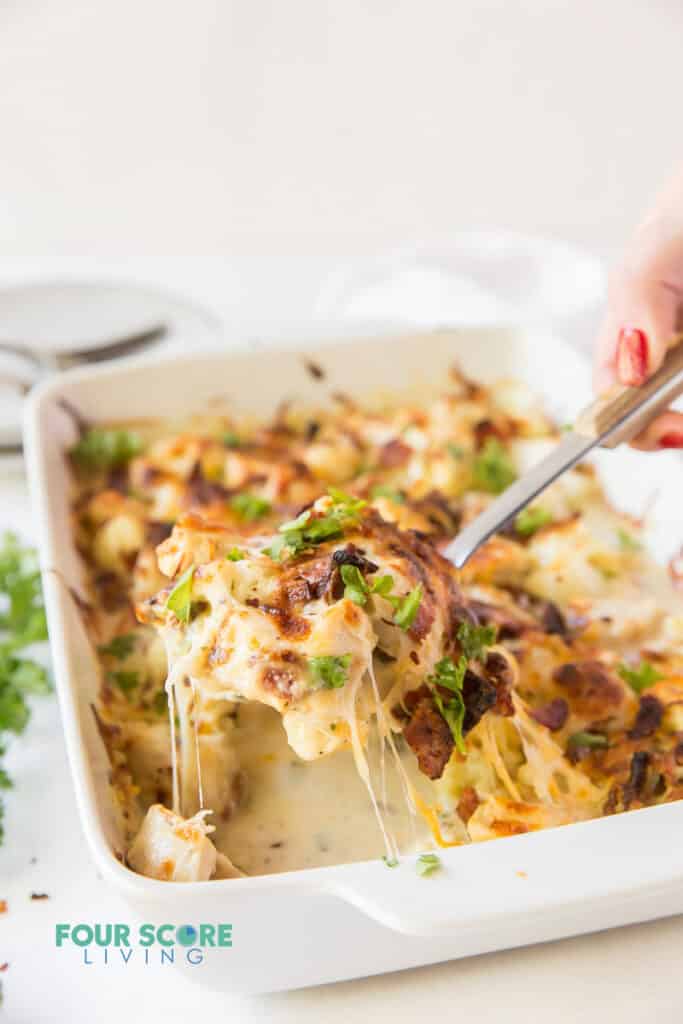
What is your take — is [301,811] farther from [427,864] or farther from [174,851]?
[427,864]

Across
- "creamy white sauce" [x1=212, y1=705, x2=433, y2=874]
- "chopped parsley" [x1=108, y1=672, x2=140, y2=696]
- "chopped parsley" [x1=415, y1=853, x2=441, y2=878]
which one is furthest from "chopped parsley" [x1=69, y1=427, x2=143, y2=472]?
"chopped parsley" [x1=415, y1=853, x2=441, y2=878]

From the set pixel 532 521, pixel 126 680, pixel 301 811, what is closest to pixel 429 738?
pixel 301 811

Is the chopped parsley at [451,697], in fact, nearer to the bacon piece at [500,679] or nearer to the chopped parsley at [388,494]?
the bacon piece at [500,679]

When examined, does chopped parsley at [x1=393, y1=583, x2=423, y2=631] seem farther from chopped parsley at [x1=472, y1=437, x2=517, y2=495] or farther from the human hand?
chopped parsley at [x1=472, y1=437, x2=517, y2=495]

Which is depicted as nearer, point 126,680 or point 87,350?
point 126,680

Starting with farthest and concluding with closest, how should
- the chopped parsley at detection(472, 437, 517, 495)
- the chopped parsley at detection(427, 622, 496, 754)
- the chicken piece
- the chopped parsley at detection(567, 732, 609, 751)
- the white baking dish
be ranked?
the chopped parsley at detection(472, 437, 517, 495) → the chopped parsley at detection(567, 732, 609, 751) → the chopped parsley at detection(427, 622, 496, 754) → the chicken piece → the white baking dish
